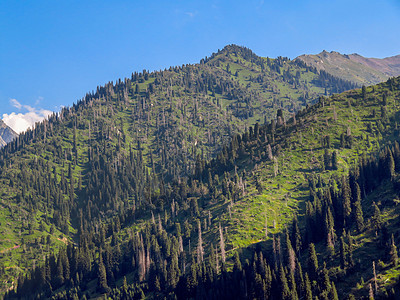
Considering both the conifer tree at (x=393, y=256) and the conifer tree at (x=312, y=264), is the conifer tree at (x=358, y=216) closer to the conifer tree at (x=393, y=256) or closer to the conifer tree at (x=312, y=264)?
the conifer tree at (x=312, y=264)

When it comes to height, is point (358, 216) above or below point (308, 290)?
above

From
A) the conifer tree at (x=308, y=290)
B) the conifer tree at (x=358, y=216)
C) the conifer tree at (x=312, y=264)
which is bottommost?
the conifer tree at (x=308, y=290)

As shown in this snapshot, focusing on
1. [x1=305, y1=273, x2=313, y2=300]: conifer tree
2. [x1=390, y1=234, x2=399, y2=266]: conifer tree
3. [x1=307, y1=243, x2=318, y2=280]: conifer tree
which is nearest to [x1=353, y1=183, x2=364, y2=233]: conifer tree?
[x1=307, y1=243, x2=318, y2=280]: conifer tree

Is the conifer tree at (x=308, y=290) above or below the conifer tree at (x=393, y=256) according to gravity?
below

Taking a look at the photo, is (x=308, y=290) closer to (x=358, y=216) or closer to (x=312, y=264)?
(x=312, y=264)

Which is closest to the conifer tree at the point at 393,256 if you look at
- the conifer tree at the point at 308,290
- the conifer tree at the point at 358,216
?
the conifer tree at the point at 308,290

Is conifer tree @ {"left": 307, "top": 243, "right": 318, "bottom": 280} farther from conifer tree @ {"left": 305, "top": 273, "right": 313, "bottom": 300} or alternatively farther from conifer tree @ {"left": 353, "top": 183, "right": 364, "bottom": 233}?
conifer tree @ {"left": 353, "top": 183, "right": 364, "bottom": 233}

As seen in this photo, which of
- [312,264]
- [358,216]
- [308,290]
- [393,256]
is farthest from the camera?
[358,216]

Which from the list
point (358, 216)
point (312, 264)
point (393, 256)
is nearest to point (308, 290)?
point (312, 264)

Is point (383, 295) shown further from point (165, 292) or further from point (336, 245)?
point (165, 292)

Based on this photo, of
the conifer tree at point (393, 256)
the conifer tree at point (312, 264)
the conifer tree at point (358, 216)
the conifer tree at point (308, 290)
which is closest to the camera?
the conifer tree at point (308, 290)

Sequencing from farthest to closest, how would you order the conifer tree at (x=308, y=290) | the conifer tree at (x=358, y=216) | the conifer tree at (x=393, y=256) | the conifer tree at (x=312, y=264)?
1. the conifer tree at (x=358, y=216)
2. the conifer tree at (x=312, y=264)
3. the conifer tree at (x=393, y=256)
4. the conifer tree at (x=308, y=290)

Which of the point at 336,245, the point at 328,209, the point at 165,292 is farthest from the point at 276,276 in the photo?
the point at 165,292

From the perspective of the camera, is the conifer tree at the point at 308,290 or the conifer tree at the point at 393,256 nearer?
the conifer tree at the point at 308,290
